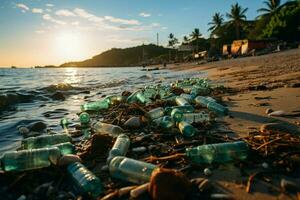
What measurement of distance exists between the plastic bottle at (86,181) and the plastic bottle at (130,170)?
183 mm

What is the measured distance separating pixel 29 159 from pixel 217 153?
174 cm

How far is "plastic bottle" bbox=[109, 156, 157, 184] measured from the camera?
2.26 meters

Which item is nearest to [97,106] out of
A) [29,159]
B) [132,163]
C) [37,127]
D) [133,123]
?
[37,127]

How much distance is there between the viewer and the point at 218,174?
7.60 feet

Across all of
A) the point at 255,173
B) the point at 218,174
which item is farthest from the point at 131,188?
the point at 255,173

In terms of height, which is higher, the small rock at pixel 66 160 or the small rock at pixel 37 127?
the small rock at pixel 66 160

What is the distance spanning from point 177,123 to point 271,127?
3.76 ft

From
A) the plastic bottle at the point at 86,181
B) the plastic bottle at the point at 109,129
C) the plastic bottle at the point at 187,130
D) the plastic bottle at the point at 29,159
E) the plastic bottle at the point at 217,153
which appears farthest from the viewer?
the plastic bottle at the point at 109,129

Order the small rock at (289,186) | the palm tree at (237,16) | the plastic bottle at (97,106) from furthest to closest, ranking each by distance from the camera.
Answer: the palm tree at (237,16) → the plastic bottle at (97,106) → the small rock at (289,186)

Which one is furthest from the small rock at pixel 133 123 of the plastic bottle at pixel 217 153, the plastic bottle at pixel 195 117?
the plastic bottle at pixel 217 153

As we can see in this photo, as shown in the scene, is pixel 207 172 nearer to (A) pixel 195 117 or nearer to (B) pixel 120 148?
(B) pixel 120 148

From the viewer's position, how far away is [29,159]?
275 centimetres

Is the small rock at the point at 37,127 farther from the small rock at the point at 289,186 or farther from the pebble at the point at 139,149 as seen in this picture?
the small rock at the point at 289,186

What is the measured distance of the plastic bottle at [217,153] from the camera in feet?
8.36
